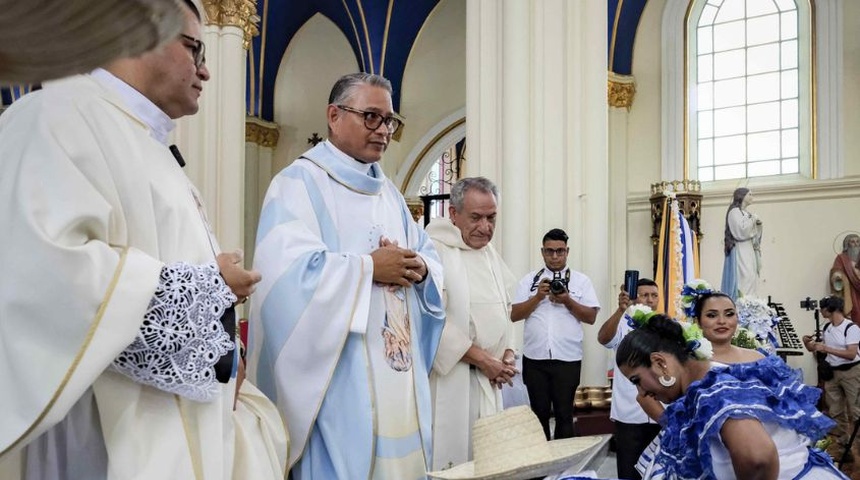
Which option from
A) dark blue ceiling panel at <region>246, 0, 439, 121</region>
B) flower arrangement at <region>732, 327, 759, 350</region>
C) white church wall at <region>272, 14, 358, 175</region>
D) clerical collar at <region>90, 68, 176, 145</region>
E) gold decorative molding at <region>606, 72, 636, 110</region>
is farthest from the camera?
white church wall at <region>272, 14, 358, 175</region>

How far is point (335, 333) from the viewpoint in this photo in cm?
224

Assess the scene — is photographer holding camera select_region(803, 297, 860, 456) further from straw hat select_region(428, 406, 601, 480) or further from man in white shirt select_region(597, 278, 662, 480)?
straw hat select_region(428, 406, 601, 480)

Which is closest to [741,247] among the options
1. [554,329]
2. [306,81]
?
[554,329]

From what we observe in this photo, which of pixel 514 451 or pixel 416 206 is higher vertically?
pixel 416 206

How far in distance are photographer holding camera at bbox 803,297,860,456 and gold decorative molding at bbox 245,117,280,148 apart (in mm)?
9678

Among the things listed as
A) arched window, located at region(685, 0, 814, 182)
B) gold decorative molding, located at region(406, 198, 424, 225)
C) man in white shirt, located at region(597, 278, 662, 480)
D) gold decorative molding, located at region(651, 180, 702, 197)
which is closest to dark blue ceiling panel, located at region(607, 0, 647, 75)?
arched window, located at region(685, 0, 814, 182)

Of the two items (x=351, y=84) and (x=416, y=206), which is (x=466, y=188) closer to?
(x=351, y=84)

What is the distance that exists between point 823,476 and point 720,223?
9.66m

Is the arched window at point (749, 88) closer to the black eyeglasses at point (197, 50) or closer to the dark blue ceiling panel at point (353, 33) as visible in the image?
the dark blue ceiling panel at point (353, 33)

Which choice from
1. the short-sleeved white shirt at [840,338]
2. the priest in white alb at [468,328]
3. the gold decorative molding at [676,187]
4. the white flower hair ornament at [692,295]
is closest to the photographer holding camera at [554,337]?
the white flower hair ornament at [692,295]

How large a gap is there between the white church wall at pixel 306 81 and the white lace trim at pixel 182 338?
42.1ft

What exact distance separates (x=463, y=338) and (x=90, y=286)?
2103mm

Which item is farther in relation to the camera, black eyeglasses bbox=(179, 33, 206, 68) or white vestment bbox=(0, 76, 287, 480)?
black eyeglasses bbox=(179, 33, 206, 68)

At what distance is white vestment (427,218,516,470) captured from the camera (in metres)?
3.31
